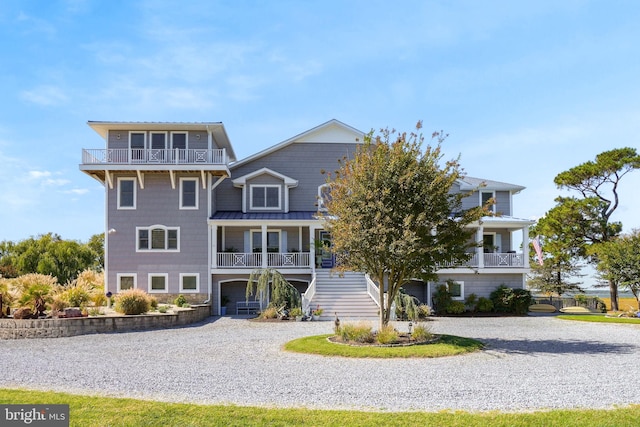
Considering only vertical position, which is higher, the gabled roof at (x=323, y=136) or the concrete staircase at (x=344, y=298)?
the gabled roof at (x=323, y=136)

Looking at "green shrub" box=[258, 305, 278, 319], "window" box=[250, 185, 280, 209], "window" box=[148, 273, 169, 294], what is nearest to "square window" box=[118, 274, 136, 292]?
"window" box=[148, 273, 169, 294]

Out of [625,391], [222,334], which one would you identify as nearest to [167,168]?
[222,334]

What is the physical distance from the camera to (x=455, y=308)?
2672 cm

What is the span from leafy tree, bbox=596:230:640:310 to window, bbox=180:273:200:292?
20.0 metres

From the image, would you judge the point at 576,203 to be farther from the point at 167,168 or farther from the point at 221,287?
the point at 167,168

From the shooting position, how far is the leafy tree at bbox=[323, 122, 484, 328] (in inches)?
614

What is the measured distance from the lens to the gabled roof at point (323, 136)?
97.5ft

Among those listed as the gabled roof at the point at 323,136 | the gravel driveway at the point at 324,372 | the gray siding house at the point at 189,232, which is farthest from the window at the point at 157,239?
the gravel driveway at the point at 324,372

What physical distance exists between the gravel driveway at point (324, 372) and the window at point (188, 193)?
9809 millimetres

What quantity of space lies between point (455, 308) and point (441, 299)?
0.76 m

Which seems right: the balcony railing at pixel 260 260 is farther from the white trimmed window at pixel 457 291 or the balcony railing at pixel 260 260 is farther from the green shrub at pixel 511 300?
the green shrub at pixel 511 300

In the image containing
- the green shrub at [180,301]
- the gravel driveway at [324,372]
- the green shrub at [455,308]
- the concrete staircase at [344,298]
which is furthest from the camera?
the green shrub at [455,308]

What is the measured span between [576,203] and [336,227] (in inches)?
851

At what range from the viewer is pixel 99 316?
66.1 ft
